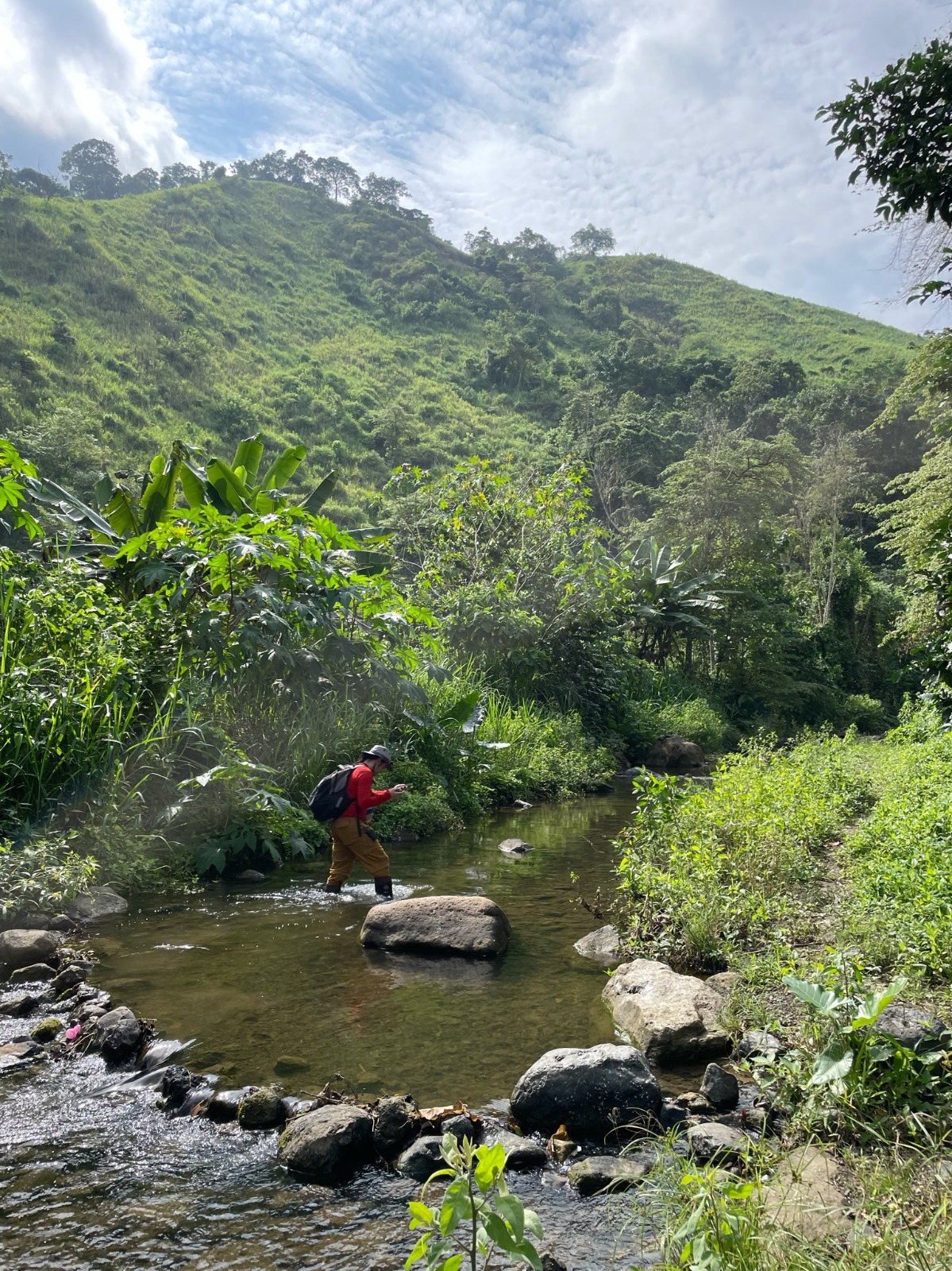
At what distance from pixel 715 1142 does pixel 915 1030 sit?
1048 mm

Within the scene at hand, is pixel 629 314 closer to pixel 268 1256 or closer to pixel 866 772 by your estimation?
pixel 866 772

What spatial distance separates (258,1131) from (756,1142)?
2.27m

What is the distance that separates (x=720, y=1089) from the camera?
14.3 feet

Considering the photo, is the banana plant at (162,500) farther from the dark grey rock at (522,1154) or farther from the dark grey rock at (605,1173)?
the dark grey rock at (605,1173)

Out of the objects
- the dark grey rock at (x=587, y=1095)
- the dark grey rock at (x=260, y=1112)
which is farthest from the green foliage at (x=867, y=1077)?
the dark grey rock at (x=260, y=1112)

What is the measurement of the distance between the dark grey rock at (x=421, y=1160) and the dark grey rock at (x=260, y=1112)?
66 cm

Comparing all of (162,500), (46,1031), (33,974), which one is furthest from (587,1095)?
(162,500)

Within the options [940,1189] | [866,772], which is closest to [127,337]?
[866,772]

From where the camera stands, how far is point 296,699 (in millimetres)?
11125

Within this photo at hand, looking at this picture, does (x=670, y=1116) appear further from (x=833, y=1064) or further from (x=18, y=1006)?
(x=18, y=1006)

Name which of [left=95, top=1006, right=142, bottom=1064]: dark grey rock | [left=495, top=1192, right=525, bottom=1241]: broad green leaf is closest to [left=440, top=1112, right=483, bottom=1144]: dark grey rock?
[left=95, top=1006, right=142, bottom=1064]: dark grey rock

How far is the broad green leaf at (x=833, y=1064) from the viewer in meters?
3.46

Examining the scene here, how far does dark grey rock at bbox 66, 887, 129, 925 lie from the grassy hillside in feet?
71.2

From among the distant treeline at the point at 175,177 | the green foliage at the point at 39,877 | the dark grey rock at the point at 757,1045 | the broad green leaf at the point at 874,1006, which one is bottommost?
the dark grey rock at the point at 757,1045
